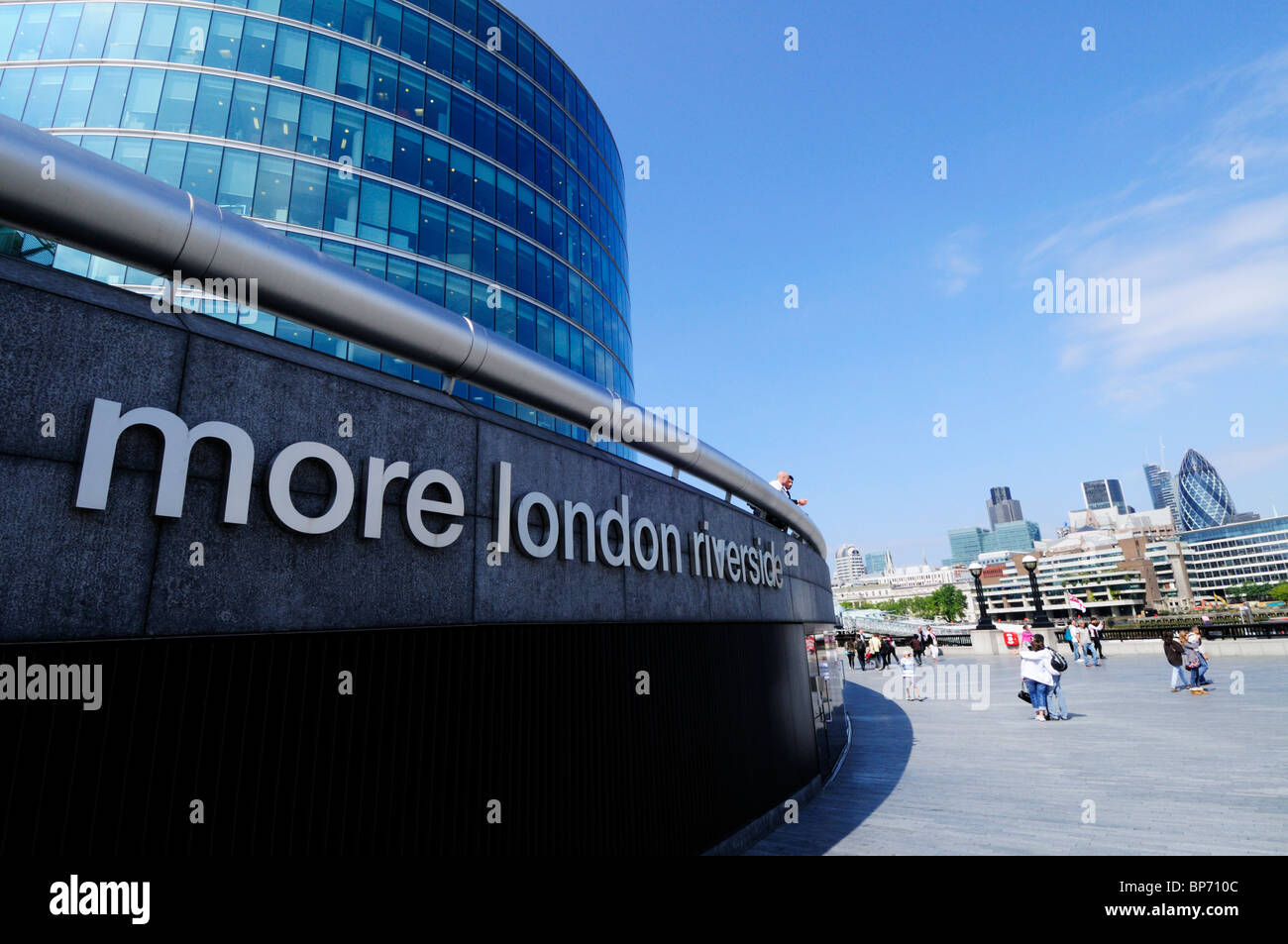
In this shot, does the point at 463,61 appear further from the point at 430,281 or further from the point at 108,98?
the point at 108,98

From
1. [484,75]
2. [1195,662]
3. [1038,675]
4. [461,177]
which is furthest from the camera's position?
[484,75]

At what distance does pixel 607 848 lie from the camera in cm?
562

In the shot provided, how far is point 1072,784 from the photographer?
8711mm

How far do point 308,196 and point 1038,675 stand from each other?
2845 centimetres

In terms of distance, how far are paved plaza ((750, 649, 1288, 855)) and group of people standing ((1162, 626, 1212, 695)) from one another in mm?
417

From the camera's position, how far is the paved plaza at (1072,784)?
668cm

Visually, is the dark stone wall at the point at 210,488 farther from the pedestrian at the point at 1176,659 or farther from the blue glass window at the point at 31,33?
the blue glass window at the point at 31,33

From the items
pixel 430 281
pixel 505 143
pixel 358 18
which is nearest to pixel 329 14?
pixel 358 18

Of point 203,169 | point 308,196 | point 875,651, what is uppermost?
point 203,169

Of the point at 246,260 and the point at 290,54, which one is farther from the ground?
the point at 290,54
